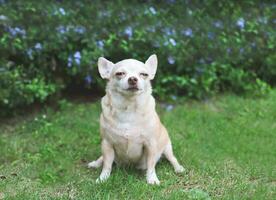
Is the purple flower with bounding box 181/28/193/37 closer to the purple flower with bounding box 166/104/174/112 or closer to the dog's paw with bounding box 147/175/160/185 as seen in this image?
the purple flower with bounding box 166/104/174/112

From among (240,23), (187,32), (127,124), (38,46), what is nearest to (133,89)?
(127,124)

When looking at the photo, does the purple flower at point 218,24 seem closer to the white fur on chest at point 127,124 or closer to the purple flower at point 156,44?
the purple flower at point 156,44

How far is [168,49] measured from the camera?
23.4ft

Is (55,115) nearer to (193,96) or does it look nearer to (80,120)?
(80,120)

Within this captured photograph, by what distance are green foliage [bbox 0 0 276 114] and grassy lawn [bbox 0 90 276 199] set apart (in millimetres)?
317

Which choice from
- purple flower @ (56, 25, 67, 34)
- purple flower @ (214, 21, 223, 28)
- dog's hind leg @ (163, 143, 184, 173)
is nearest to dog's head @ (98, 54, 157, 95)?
dog's hind leg @ (163, 143, 184, 173)

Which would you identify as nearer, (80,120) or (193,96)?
(80,120)

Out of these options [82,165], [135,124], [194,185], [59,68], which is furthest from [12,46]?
[194,185]

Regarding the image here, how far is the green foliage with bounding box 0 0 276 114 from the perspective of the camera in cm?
683

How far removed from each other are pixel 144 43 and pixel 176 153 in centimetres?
186

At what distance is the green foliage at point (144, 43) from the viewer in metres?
6.83

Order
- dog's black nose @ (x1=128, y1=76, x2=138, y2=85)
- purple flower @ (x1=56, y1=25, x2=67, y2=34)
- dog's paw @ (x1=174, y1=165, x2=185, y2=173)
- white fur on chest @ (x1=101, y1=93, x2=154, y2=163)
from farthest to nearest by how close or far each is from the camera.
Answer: purple flower @ (x1=56, y1=25, x2=67, y2=34) < dog's paw @ (x1=174, y1=165, x2=185, y2=173) < white fur on chest @ (x1=101, y1=93, x2=154, y2=163) < dog's black nose @ (x1=128, y1=76, x2=138, y2=85)

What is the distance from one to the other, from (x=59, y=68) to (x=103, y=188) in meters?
2.71

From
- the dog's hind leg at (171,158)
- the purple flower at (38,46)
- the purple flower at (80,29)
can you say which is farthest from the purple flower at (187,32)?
the dog's hind leg at (171,158)
